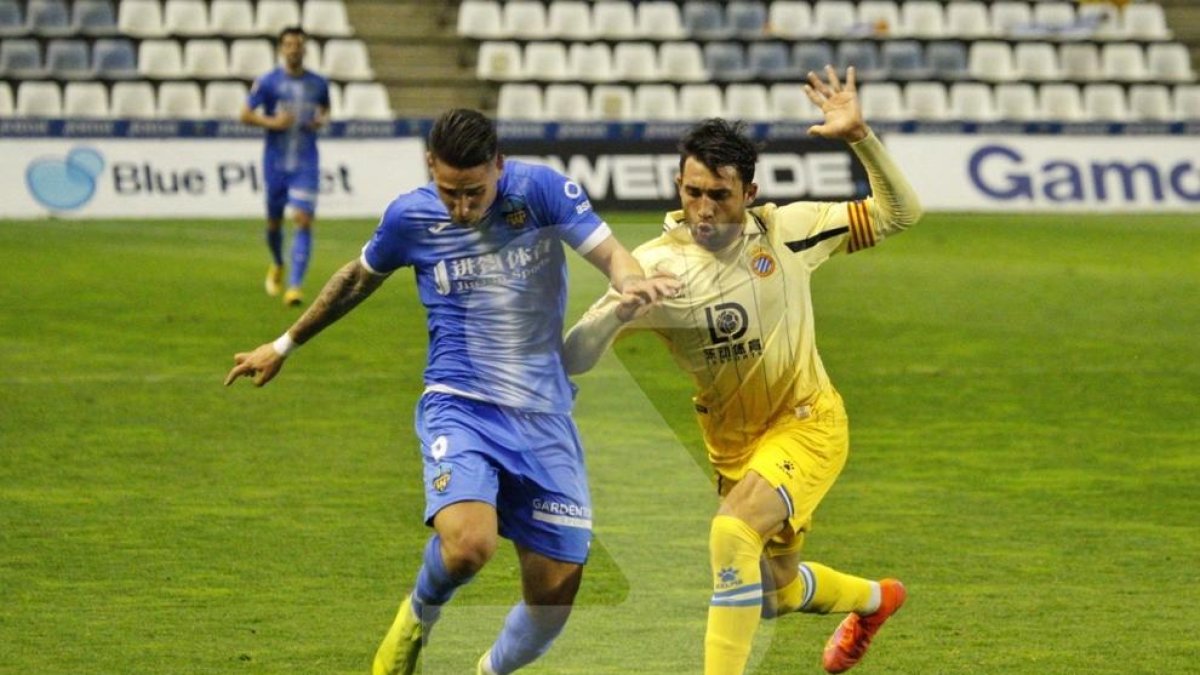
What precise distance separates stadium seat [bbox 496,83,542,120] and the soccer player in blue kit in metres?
24.7

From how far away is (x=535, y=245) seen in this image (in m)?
6.42

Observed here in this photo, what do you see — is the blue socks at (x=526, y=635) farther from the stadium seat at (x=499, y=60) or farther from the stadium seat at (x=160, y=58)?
the stadium seat at (x=499, y=60)

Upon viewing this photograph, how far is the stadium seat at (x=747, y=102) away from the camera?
32.1m

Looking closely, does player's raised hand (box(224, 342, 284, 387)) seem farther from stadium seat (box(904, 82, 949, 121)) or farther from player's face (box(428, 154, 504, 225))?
stadium seat (box(904, 82, 949, 121))

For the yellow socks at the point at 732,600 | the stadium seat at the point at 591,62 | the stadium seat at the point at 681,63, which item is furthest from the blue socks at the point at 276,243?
the stadium seat at the point at 681,63

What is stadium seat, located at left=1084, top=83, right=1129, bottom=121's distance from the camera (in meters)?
33.7

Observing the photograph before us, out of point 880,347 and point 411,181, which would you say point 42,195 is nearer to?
point 411,181

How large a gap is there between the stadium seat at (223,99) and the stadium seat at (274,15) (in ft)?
6.34

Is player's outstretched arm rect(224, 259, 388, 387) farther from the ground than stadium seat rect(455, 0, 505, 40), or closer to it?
farther from the ground

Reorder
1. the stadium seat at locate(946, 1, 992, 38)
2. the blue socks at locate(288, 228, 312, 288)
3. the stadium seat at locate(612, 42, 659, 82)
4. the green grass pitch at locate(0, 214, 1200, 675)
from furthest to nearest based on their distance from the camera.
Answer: the stadium seat at locate(946, 1, 992, 38) → the stadium seat at locate(612, 42, 659, 82) → the blue socks at locate(288, 228, 312, 288) → the green grass pitch at locate(0, 214, 1200, 675)

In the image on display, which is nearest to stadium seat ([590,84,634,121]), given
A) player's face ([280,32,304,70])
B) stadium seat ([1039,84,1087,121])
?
stadium seat ([1039,84,1087,121])

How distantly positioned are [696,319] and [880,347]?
969 centimetres

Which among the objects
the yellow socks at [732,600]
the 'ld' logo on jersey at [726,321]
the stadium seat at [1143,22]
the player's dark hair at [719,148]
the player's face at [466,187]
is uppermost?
the player's dark hair at [719,148]

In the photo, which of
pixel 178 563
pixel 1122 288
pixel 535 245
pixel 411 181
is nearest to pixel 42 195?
pixel 411 181
